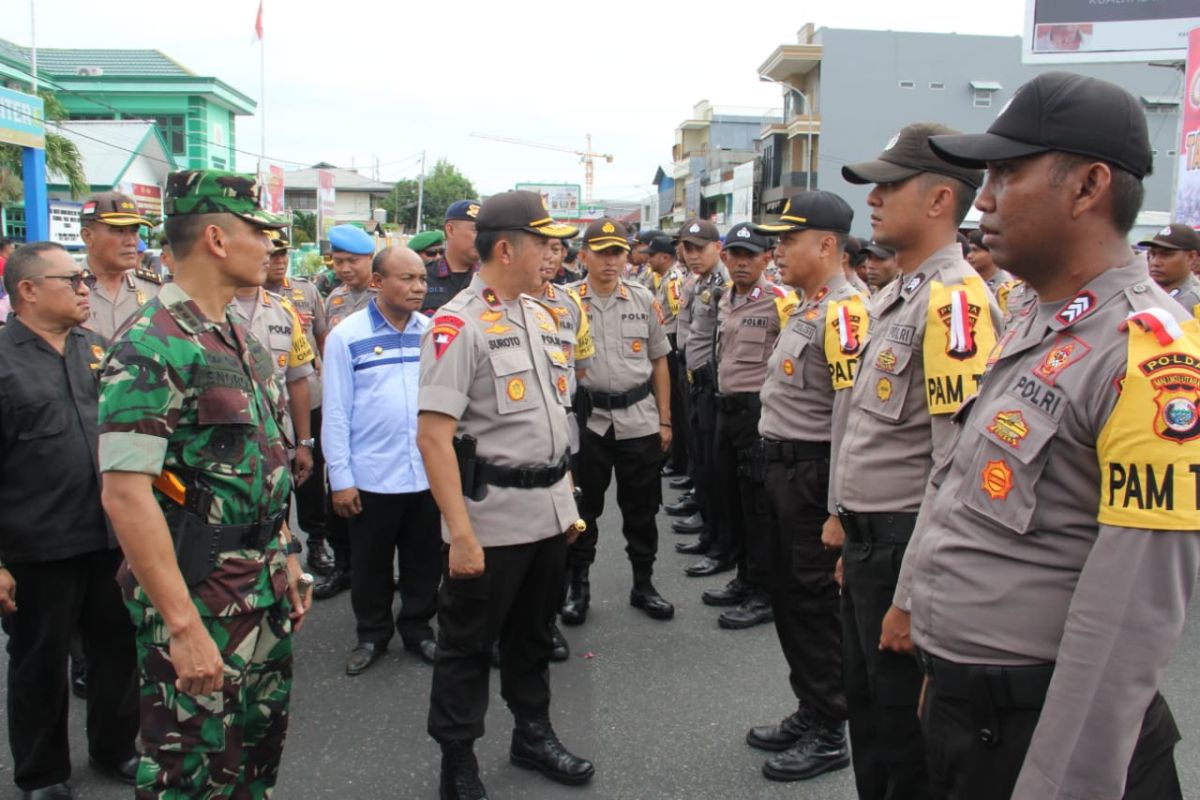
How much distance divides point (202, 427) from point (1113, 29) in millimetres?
17985

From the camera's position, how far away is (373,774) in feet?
10.2

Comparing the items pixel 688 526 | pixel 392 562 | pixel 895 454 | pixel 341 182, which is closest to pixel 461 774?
pixel 392 562

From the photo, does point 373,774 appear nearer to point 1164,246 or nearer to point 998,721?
point 998,721

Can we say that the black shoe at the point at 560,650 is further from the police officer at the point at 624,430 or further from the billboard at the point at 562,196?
the billboard at the point at 562,196

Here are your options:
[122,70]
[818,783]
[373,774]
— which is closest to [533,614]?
[373,774]

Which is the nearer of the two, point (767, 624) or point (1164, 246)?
point (767, 624)

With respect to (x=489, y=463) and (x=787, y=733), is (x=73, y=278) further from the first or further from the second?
(x=787, y=733)

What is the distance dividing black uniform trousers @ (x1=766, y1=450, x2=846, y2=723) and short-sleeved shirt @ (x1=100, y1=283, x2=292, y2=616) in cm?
188

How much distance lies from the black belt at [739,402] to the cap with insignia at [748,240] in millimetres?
833

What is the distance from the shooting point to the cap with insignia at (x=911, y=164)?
237cm

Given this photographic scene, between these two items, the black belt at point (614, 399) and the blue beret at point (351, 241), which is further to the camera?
the blue beret at point (351, 241)

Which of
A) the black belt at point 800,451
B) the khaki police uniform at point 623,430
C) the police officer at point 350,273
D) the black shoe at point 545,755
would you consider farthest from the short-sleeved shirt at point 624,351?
the black shoe at point 545,755

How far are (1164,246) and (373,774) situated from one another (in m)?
5.18

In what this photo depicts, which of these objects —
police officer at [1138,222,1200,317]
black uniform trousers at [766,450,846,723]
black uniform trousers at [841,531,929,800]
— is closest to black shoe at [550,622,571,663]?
black uniform trousers at [766,450,846,723]
